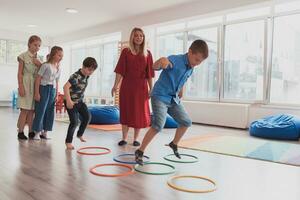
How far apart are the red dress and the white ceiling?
3.00 meters

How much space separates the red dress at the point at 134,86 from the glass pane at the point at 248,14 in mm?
3609

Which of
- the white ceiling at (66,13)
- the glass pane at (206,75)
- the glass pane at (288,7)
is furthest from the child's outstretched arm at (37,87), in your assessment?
the glass pane at (288,7)

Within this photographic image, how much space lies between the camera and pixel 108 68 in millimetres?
9828

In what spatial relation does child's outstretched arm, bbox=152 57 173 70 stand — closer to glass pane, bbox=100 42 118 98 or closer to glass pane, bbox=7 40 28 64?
glass pane, bbox=100 42 118 98

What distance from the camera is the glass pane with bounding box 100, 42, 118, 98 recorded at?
964 cm

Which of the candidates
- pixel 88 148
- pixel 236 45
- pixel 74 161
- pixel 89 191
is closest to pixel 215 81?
pixel 236 45

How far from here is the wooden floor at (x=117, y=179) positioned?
1921 millimetres

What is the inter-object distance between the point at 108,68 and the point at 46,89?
6256 mm

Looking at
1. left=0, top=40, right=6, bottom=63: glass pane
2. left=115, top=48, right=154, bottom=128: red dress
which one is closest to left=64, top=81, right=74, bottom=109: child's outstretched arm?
left=115, top=48, right=154, bottom=128: red dress

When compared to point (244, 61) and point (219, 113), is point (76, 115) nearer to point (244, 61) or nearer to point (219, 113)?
point (219, 113)

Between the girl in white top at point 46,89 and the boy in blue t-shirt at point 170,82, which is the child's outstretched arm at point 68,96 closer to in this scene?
the girl in white top at point 46,89

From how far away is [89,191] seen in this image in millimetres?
1949

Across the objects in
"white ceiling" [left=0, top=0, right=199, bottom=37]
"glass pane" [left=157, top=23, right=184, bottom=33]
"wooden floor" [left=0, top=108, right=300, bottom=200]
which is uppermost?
"white ceiling" [left=0, top=0, right=199, bottom=37]

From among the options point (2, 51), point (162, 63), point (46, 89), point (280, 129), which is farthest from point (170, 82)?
point (2, 51)
